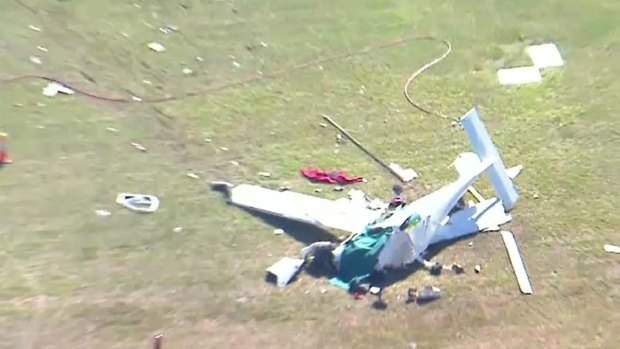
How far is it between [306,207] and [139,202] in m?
1.59

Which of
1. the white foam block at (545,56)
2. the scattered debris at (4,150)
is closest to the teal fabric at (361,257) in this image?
the scattered debris at (4,150)

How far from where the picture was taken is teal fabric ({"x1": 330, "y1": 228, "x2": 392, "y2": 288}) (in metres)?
10.0

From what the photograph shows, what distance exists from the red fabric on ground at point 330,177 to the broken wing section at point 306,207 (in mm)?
371

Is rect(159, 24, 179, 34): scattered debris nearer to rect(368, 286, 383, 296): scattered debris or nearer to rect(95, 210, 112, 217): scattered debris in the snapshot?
rect(95, 210, 112, 217): scattered debris

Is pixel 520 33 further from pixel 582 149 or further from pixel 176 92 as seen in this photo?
pixel 176 92

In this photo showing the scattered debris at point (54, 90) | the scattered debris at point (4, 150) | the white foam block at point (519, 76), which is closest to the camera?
the scattered debris at point (4, 150)

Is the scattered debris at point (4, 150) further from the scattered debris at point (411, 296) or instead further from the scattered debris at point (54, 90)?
the scattered debris at point (411, 296)

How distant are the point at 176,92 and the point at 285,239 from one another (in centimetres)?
269

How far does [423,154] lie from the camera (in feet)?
38.7

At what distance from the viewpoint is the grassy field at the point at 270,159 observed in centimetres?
975

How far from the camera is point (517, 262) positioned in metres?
10.5

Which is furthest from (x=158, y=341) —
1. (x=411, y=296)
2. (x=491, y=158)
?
(x=491, y=158)

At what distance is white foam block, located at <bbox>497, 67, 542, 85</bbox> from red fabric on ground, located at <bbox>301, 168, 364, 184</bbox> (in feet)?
8.74

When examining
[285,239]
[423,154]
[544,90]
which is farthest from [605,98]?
[285,239]
